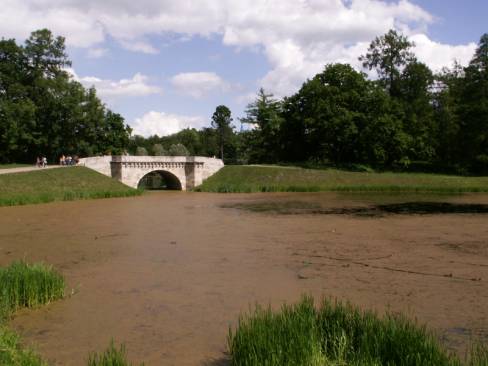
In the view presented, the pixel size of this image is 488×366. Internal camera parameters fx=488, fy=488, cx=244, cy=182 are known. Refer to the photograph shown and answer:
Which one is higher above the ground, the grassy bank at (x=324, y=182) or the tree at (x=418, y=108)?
the tree at (x=418, y=108)

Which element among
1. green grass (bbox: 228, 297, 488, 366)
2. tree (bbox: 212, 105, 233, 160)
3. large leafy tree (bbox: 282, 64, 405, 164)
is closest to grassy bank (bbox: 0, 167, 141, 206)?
large leafy tree (bbox: 282, 64, 405, 164)

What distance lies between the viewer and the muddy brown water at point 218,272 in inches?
308

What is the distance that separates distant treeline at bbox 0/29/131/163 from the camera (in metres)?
47.6

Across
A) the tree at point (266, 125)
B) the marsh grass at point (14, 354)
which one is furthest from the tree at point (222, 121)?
the marsh grass at point (14, 354)

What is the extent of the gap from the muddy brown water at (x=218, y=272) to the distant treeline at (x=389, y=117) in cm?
2905

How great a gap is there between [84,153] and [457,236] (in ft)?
146

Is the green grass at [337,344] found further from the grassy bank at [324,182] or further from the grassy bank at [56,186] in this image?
the grassy bank at [324,182]

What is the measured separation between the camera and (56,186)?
34781 mm

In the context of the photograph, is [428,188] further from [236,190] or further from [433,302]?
[433,302]

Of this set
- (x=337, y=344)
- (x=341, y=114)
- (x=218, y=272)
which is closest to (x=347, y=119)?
(x=341, y=114)

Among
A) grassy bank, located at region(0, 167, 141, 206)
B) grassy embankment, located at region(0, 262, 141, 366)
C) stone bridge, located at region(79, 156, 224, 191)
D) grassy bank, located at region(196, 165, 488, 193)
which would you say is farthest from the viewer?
stone bridge, located at region(79, 156, 224, 191)

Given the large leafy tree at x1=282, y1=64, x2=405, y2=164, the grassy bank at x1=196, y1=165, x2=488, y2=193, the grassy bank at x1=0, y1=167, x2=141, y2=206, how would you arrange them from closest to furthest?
the grassy bank at x1=0, y1=167, x2=141, y2=206 → the grassy bank at x1=196, y1=165, x2=488, y2=193 → the large leafy tree at x1=282, y1=64, x2=405, y2=164

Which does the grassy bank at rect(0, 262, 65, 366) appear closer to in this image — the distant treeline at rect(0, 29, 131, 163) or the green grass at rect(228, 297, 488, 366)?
the green grass at rect(228, 297, 488, 366)

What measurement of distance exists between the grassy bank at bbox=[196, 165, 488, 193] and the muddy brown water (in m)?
17.1
